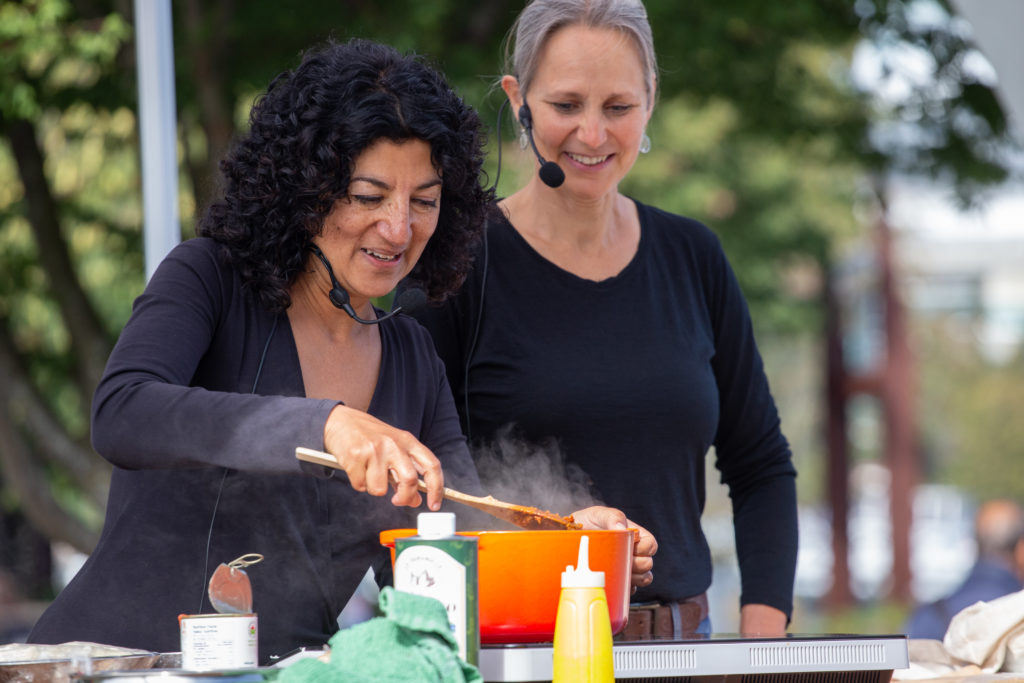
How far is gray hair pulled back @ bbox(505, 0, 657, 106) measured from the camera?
2104 millimetres

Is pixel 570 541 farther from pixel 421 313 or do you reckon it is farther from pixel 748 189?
pixel 748 189

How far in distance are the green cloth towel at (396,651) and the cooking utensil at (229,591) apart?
0.76ft

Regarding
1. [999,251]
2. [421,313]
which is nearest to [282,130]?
[421,313]

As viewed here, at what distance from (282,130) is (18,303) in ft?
16.2

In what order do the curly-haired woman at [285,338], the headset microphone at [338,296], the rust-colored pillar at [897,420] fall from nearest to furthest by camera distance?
the curly-haired woman at [285,338] < the headset microphone at [338,296] < the rust-colored pillar at [897,420]

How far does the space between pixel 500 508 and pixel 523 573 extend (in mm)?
96

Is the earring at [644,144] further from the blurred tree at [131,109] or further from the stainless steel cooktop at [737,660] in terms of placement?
the blurred tree at [131,109]

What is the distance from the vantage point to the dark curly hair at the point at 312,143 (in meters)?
1.62

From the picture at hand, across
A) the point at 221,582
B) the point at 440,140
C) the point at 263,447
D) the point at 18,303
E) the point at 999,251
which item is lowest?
the point at 221,582

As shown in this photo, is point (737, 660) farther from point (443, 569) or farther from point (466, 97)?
point (466, 97)

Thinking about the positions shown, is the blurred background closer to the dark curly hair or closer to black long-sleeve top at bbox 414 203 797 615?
black long-sleeve top at bbox 414 203 797 615

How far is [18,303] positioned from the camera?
607 centimetres

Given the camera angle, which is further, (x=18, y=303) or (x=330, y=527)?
(x=18, y=303)

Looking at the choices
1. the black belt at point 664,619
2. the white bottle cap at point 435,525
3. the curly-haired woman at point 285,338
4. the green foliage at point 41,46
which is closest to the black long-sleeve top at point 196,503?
the curly-haired woman at point 285,338
